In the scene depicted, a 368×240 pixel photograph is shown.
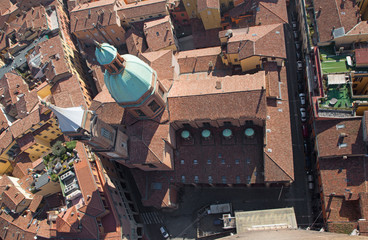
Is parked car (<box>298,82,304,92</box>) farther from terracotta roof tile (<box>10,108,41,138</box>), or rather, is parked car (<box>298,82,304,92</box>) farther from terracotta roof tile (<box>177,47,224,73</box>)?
terracotta roof tile (<box>10,108,41,138</box>)

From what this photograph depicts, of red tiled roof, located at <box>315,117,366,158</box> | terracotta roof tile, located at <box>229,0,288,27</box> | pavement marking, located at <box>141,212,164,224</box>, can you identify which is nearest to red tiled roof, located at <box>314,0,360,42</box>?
terracotta roof tile, located at <box>229,0,288,27</box>

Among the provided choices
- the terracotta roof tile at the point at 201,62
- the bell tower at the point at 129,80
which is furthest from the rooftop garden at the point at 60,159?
the terracotta roof tile at the point at 201,62

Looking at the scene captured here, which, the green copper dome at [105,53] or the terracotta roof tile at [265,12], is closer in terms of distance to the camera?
the green copper dome at [105,53]

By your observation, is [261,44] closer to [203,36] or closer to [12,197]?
[203,36]

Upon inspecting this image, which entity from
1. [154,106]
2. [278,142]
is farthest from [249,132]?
[154,106]

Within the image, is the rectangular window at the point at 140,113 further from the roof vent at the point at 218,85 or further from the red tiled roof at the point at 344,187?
the red tiled roof at the point at 344,187

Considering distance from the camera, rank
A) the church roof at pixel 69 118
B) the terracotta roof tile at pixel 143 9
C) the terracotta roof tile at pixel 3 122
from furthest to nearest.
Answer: the terracotta roof tile at pixel 3 122
the terracotta roof tile at pixel 143 9
the church roof at pixel 69 118

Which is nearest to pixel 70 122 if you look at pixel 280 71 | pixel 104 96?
pixel 104 96

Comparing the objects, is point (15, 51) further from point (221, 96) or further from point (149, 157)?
point (221, 96)
